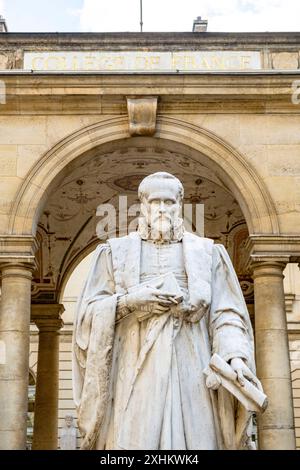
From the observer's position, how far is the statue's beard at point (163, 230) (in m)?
4.46

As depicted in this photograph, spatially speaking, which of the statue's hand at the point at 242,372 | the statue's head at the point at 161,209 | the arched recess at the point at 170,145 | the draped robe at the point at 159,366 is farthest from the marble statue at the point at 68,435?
the statue's hand at the point at 242,372

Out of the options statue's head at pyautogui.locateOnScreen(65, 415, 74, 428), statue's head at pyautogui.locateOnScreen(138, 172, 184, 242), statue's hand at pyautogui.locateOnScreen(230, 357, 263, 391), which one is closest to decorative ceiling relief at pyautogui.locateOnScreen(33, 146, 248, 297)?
statue's head at pyautogui.locateOnScreen(65, 415, 74, 428)

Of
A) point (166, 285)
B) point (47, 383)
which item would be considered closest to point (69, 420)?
point (47, 383)

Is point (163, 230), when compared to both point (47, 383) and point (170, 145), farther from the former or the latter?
point (47, 383)

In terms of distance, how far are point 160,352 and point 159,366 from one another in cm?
7

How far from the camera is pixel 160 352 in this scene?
4.07 m

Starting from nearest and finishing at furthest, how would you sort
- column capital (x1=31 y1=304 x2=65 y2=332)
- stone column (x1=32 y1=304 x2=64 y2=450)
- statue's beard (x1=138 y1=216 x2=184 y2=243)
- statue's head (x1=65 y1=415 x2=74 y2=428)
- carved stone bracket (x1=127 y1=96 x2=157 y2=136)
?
statue's beard (x1=138 y1=216 x2=184 y2=243) → carved stone bracket (x1=127 y1=96 x2=157 y2=136) → stone column (x1=32 y1=304 x2=64 y2=450) → column capital (x1=31 y1=304 x2=65 y2=332) → statue's head (x1=65 y1=415 x2=74 y2=428)

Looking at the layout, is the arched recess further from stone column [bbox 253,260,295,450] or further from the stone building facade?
stone column [bbox 253,260,295,450]

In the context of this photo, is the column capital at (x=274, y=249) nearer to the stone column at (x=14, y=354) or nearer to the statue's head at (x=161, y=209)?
the stone column at (x=14, y=354)

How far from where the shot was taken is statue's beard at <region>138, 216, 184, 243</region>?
446cm

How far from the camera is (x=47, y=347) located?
58.8 ft

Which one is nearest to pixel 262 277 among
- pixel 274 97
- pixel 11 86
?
pixel 274 97
